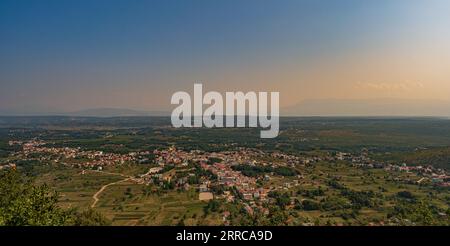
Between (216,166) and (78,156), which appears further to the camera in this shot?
(78,156)

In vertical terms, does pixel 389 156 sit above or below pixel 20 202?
below

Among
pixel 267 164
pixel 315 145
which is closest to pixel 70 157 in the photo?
pixel 267 164

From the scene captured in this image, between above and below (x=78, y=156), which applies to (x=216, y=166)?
below

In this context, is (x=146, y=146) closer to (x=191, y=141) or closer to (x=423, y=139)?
(x=191, y=141)

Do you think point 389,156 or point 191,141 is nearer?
point 389,156

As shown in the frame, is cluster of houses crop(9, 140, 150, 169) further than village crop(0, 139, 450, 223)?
Yes

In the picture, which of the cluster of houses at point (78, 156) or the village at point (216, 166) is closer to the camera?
the village at point (216, 166)
